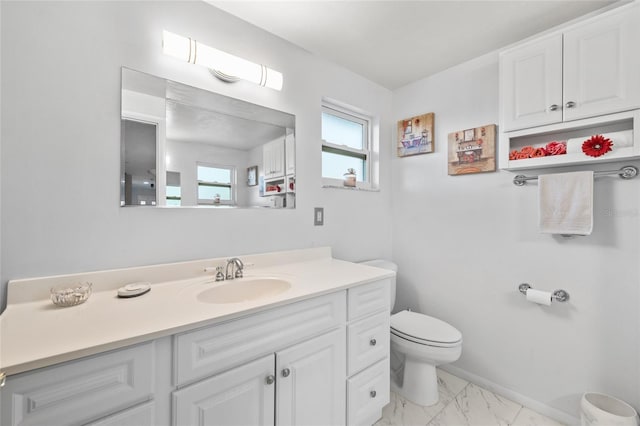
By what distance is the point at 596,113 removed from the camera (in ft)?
4.25

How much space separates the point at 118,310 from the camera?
2.95 feet

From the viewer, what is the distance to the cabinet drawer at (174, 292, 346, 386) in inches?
32.5

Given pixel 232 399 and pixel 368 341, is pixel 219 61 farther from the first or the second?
pixel 368 341

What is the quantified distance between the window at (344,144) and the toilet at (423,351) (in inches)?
43.1

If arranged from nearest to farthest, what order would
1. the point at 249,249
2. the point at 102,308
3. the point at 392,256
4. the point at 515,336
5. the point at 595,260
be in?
the point at 102,308, the point at 595,260, the point at 249,249, the point at 515,336, the point at 392,256

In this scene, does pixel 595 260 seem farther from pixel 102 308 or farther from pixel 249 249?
pixel 102 308

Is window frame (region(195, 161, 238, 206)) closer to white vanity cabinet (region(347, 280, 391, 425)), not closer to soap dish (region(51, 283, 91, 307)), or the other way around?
soap dish (region(51, 283, 91, 307))

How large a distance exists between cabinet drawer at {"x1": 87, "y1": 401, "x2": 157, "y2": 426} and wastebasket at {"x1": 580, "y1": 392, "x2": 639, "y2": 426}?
6.22 feet

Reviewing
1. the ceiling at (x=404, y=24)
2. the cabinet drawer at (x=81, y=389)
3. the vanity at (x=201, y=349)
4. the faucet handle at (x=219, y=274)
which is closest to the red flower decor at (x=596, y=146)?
the ceiling at (x=404, y=24)

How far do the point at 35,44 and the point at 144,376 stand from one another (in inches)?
49.6

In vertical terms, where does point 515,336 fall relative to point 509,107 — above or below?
below

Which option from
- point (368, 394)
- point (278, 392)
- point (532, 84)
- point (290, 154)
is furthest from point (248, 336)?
point (532, 84)

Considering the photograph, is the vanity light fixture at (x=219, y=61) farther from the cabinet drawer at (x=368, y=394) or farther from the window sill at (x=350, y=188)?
the cabinet drawer at (x=368, y=394)

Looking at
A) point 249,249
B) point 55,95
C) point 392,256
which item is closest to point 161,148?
point 55,95
